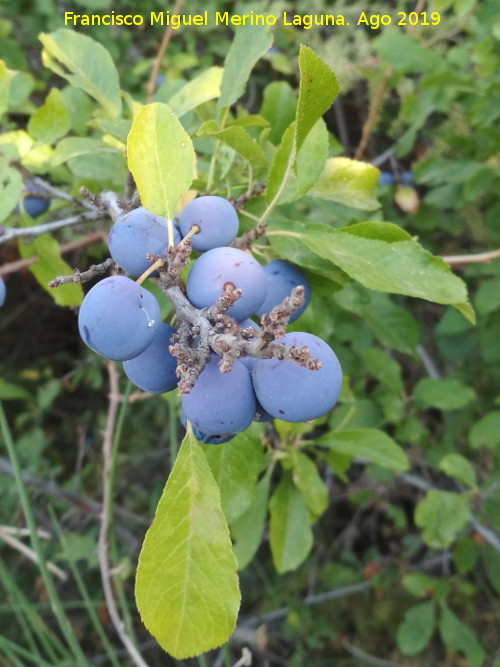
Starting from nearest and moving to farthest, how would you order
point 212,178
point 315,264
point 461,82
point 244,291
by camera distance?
point 244,291
point 315,264
point 212,178
point 461,82

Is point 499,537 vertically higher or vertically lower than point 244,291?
lower

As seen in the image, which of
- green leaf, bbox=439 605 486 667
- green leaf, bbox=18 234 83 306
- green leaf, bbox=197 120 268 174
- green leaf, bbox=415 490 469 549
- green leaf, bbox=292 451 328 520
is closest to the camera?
green leaf, bbox=197 120 268 174

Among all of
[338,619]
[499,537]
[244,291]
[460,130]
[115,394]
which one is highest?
[244,291]

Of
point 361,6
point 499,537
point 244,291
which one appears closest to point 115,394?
point 244,291

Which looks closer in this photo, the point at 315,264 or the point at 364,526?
the point at 315,264

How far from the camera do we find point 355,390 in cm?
153

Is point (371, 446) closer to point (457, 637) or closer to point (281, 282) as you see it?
point (281, 282)

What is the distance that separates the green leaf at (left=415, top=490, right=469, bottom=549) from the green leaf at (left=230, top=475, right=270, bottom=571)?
1.51 feet

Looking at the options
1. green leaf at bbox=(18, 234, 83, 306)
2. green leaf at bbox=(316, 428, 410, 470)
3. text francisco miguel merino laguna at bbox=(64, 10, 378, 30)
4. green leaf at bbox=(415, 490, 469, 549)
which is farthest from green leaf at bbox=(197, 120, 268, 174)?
text francisco miguel merino laguna at bbox=(64, 10, 378, 30)

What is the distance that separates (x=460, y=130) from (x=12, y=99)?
1.42 metres

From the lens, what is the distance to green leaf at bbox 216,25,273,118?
779mm

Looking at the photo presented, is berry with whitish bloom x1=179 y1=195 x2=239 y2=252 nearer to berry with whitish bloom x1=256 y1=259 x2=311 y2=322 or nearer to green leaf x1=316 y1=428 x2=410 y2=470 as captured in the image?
berry with whitish bloom x1=256 y1=259 x2=311 y2=322

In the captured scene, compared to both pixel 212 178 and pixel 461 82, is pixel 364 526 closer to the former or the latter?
pixel 461 82

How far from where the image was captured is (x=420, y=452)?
6.30ft
